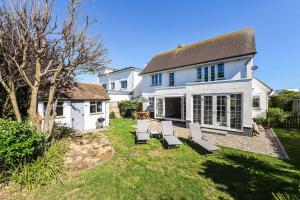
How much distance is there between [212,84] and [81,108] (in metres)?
12.4

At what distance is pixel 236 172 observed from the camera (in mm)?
5684

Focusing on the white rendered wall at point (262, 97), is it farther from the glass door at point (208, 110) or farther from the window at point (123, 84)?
the window at point (123, 84)

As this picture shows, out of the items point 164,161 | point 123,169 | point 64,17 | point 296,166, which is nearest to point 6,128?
point 123,169

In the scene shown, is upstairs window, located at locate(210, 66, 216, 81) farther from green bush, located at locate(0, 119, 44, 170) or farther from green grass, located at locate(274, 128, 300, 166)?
green bush, located at locate(0, 119, 44, 170)

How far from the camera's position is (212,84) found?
1255cm

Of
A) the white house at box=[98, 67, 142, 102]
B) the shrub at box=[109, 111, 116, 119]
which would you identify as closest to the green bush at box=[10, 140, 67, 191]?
the shrub at box=[109, 111, 116, 119]

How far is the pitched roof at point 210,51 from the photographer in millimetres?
14625

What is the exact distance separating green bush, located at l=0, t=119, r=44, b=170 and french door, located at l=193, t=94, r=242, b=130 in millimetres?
11968

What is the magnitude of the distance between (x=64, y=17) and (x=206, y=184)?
29.9 feet

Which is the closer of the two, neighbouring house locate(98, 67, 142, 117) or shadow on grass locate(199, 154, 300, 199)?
shadow on grass locate(199, 154, 300, 199)

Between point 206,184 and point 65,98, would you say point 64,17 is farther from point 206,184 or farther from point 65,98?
point 206,184

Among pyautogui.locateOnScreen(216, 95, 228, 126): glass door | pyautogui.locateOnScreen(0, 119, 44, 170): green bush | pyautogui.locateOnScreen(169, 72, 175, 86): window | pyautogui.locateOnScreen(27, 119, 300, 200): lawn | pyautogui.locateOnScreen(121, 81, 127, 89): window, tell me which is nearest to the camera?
pyautogui.locateOnScreen(27, 119, 300, 200): lawn

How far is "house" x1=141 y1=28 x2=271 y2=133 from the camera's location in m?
11.4

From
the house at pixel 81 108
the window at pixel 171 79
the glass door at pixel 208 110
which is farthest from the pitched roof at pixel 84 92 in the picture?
the glass door at pixel 208 110
